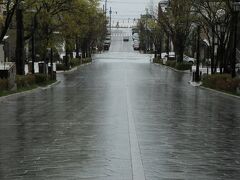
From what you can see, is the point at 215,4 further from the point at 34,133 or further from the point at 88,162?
the point at 88,162

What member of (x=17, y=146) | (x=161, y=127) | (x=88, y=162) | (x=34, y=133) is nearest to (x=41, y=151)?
(x=17, y=146)

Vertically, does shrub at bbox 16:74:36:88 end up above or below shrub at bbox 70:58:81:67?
above

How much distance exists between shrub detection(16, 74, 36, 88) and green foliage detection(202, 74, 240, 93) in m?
11.6

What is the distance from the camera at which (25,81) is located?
34000 millimetres

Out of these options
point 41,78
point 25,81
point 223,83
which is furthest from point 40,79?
point 223,83

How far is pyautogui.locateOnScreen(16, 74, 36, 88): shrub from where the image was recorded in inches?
1286

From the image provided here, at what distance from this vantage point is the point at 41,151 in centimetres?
1062

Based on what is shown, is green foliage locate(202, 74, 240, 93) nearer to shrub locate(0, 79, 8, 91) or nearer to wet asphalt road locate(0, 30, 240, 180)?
wet asphalt road locate(0, 30, 240, 180)

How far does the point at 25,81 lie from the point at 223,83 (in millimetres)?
11874

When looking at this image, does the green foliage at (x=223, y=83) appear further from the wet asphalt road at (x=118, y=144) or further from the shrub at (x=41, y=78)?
the wet asphalt road at (x=118, y=144)

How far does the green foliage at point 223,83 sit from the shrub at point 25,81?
1163 cm

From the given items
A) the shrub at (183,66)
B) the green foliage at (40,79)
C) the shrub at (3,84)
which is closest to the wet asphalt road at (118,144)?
the shrub at (3,84)

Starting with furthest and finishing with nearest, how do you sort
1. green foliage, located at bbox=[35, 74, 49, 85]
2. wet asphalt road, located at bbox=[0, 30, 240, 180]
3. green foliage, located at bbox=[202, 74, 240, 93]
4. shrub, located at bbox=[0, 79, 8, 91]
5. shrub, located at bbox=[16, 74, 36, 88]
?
green foliage, located at bbox=[35, 74, 49, 85], shrub, located at bbox=[16, 74, 36, 88], green foliage, located at bbox=[202, 74, 240, 93], shrub, located at bbox=[0, 79, 8, 91], wet asphalt road, located at bbox=[0, 30, 240, 180]

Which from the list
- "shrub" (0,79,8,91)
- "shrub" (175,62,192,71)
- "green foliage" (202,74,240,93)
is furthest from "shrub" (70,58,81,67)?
"shrub" (0,79,8,91)
